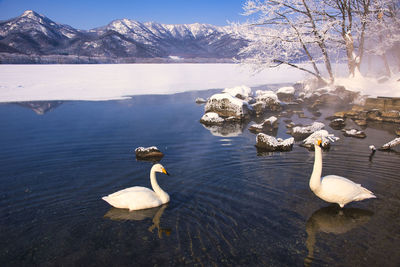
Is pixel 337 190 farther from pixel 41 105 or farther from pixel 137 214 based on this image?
pixel 41 105

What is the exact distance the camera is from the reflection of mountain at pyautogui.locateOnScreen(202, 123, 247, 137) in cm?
1311

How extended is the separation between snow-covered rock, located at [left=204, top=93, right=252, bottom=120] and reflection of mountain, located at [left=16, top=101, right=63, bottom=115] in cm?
1085

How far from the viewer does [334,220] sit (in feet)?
19.4

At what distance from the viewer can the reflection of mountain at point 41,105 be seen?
62.9 feet

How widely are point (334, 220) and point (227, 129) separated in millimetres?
8611

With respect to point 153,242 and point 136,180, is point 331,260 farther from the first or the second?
point 136,180

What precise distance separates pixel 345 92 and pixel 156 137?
17.4 metres

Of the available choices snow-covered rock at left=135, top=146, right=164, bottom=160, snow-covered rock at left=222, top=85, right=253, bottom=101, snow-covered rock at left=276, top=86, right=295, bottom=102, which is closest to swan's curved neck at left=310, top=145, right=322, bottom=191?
snow-covered rock at left=135, top=146, right=164, bottom=160

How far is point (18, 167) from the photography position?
878cm

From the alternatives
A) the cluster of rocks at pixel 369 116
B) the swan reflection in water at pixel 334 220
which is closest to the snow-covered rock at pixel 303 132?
the cluster of rocks at pixel 369 116

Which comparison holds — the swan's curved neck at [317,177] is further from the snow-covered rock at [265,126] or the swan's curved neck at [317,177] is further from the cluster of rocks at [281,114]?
the snow-covered rock at [265,126]

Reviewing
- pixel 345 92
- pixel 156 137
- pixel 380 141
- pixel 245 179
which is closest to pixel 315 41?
pixel 345 92

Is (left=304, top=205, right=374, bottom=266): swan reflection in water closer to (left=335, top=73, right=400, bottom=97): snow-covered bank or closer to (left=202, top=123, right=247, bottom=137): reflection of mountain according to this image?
(left=202, top=123, right=247, bottom=137): reflection of mountain

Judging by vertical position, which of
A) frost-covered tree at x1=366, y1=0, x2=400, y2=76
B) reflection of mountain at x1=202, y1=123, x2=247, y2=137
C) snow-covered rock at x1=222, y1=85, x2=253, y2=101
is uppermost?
frost-covered tree at x1=366, y1=0, x2=400, y2=76
